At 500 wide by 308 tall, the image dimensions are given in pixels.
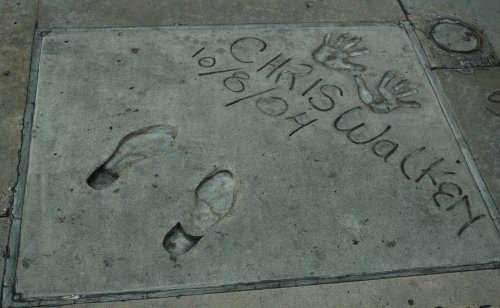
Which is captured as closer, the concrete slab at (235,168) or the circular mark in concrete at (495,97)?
the concrete slab at (235,168)

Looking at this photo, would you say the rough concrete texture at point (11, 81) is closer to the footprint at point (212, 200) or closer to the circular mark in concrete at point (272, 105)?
the footprint at point (212, 200)

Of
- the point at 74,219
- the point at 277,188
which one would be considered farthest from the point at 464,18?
the point at 74,219

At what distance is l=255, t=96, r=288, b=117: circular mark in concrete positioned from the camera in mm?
2965

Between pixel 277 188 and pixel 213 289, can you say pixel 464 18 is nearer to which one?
pixel 277 188

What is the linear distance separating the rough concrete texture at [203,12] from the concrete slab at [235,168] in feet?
0.38

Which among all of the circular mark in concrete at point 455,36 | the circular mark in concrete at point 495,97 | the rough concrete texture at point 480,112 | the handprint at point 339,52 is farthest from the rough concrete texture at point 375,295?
the circular mark in concrete at point 455,36

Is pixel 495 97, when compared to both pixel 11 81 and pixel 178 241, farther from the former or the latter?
pixel 11 81

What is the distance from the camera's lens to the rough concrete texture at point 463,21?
11.0 ft

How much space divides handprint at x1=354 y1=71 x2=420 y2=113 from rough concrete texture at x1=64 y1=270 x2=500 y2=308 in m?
0.99

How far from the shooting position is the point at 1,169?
8.64 feet

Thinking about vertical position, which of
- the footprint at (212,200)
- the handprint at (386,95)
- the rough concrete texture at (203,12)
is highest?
the rough concrete texture at (203,12)

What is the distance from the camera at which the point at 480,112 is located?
122 inches

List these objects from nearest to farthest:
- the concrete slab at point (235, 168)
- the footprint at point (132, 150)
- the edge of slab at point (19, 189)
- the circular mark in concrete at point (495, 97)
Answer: the edge of slab at point (19, 189), the concrete slab at point (235, 168), the footprint at point (132, 150), the circular mark in concrete at point (495, 97)

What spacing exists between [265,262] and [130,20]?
177 cm
